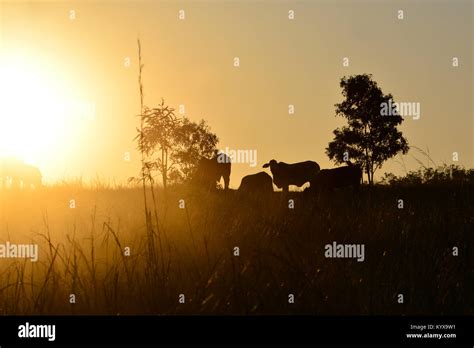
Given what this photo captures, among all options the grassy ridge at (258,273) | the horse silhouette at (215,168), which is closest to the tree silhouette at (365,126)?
the horse silhouette at (215,168)

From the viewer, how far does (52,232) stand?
26.1 feet

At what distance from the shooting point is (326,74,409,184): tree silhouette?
34469 millimetres


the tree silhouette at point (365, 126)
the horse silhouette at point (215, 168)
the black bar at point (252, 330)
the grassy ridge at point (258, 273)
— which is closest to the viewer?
the black bar at point (252, 330)

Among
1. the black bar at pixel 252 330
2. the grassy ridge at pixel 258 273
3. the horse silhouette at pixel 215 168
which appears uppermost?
the horse silhouette at pixel 215 168

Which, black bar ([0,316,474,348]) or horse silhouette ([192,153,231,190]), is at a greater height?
horse silhouette ([192,153,231,190])

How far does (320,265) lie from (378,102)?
1203 inches

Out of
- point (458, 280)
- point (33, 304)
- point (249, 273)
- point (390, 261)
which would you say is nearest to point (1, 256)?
point (33, 304)

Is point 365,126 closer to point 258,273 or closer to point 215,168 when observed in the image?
point 215,168

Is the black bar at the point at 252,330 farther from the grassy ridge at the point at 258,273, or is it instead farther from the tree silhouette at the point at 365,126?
the tree silhouette at the point at 365,126

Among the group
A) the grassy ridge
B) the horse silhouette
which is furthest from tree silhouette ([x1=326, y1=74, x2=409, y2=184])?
the grassy ridge

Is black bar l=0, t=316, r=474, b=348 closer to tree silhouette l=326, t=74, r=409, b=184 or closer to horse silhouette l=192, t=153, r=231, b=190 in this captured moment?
horse silhouette l=192, t=153, r=231, b=190

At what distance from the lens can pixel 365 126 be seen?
35.3 m

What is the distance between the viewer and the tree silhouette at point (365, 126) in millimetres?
34469

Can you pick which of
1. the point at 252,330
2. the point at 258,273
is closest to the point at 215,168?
the point at 258,273
